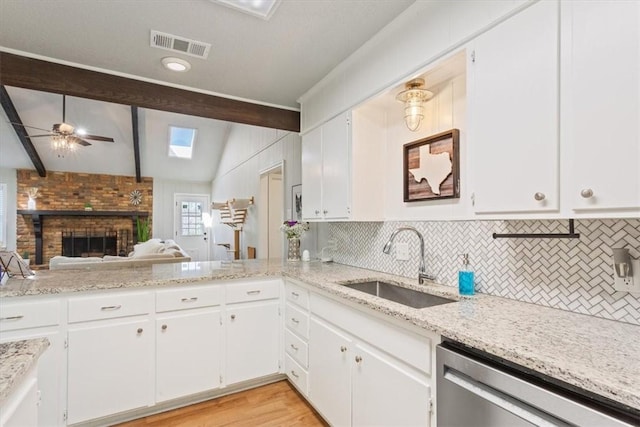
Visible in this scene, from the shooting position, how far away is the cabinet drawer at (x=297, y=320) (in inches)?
86.5

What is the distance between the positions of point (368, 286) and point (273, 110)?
1.90m

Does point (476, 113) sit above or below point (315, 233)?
above

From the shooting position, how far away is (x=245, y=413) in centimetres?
213

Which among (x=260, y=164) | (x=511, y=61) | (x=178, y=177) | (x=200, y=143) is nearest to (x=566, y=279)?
(x=511, y=61)

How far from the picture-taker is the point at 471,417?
3.49 ft

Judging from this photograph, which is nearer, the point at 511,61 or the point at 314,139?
the point at 511,61

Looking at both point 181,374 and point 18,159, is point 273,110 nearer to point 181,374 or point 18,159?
point 181,374

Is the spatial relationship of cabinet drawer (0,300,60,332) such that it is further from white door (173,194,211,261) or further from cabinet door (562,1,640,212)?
white door (173,194,211,261)

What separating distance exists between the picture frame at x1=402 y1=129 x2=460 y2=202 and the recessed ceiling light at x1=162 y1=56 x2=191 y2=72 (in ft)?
5.52

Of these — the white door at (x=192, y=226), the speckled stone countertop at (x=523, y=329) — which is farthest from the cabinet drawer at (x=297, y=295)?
the white door at (x=192, y=226)

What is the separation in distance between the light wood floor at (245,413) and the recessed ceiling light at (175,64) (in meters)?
2.41

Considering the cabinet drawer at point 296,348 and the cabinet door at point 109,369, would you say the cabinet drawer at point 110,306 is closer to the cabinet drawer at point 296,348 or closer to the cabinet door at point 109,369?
the cabinet door at point 109,369

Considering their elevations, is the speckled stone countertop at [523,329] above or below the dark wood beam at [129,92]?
below

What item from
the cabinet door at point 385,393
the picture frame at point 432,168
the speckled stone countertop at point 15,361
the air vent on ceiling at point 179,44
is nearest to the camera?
the speckled stone countertop at point 15,361
